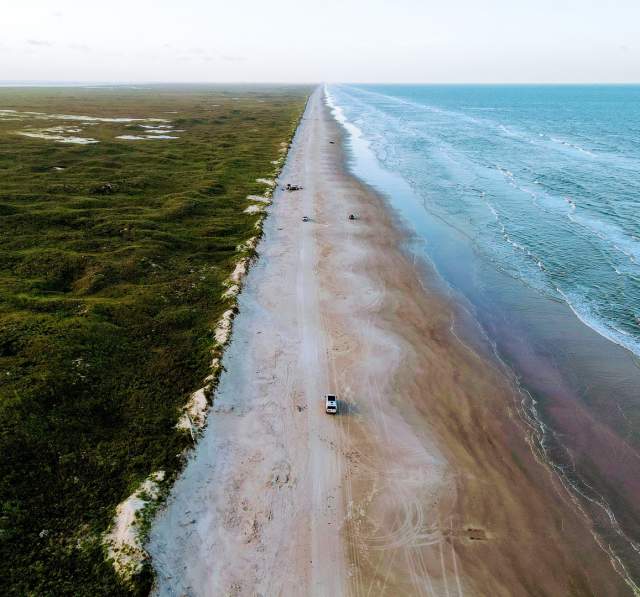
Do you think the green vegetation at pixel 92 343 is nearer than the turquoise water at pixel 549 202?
Yes

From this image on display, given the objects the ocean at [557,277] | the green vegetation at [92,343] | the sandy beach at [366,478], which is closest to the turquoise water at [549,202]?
the ocean at [557,277]

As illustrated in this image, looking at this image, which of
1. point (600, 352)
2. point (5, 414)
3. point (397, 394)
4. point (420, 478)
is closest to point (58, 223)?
point (5, 414)

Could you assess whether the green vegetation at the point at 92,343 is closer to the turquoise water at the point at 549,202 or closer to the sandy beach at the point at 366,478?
the sandy beach at the point at 366,478

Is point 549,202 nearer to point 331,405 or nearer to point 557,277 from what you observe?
point 557,277

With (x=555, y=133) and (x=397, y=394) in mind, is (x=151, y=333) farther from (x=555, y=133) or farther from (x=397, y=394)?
(x=555, y=133)

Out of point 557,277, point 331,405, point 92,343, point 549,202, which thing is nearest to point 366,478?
point 331,405

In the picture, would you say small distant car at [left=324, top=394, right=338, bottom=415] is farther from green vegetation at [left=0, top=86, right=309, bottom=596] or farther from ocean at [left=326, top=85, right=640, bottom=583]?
ocean at [left=326, top=85, right=640, bottom=583]
